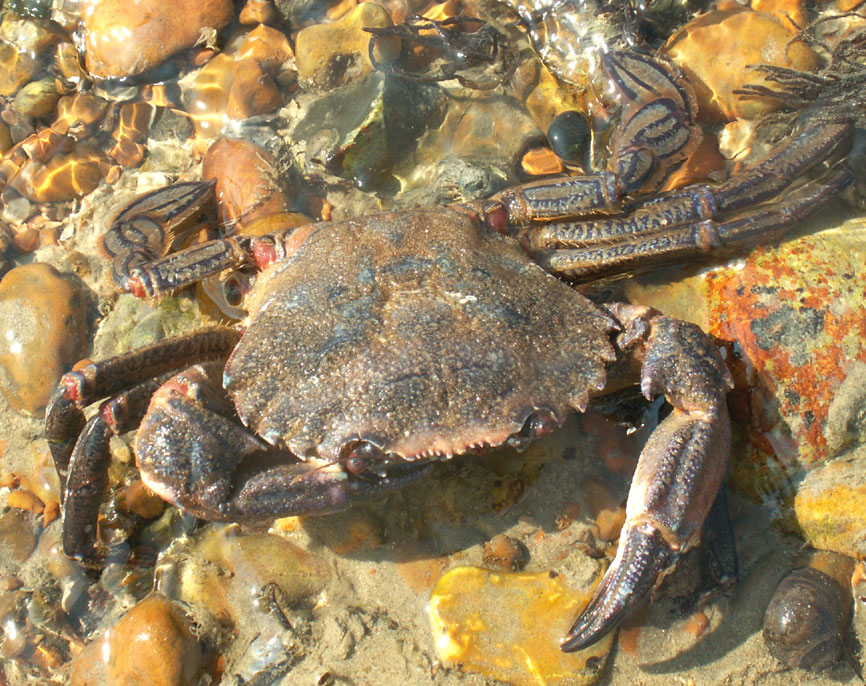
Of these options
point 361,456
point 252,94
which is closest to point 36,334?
point 252,94

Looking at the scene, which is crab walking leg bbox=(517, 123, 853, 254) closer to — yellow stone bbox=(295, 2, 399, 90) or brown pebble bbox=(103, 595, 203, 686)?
yellow stone bbox=(295, 2, 399, 90)

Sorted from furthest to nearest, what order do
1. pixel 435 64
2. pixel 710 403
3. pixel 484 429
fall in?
pixel 435 64 < pixel 710 403 < pixel 484 429

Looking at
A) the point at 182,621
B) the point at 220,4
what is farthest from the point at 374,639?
the point at 220,4

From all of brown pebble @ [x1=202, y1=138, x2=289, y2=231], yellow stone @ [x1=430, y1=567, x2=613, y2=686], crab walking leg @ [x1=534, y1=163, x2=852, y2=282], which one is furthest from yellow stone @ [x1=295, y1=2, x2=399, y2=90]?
yellow stone @ [x1=430, y1=567, x2=613, y2=686]

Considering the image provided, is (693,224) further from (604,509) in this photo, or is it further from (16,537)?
(16,537)

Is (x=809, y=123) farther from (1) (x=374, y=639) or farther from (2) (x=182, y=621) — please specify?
(2) (x=182, y=621)
